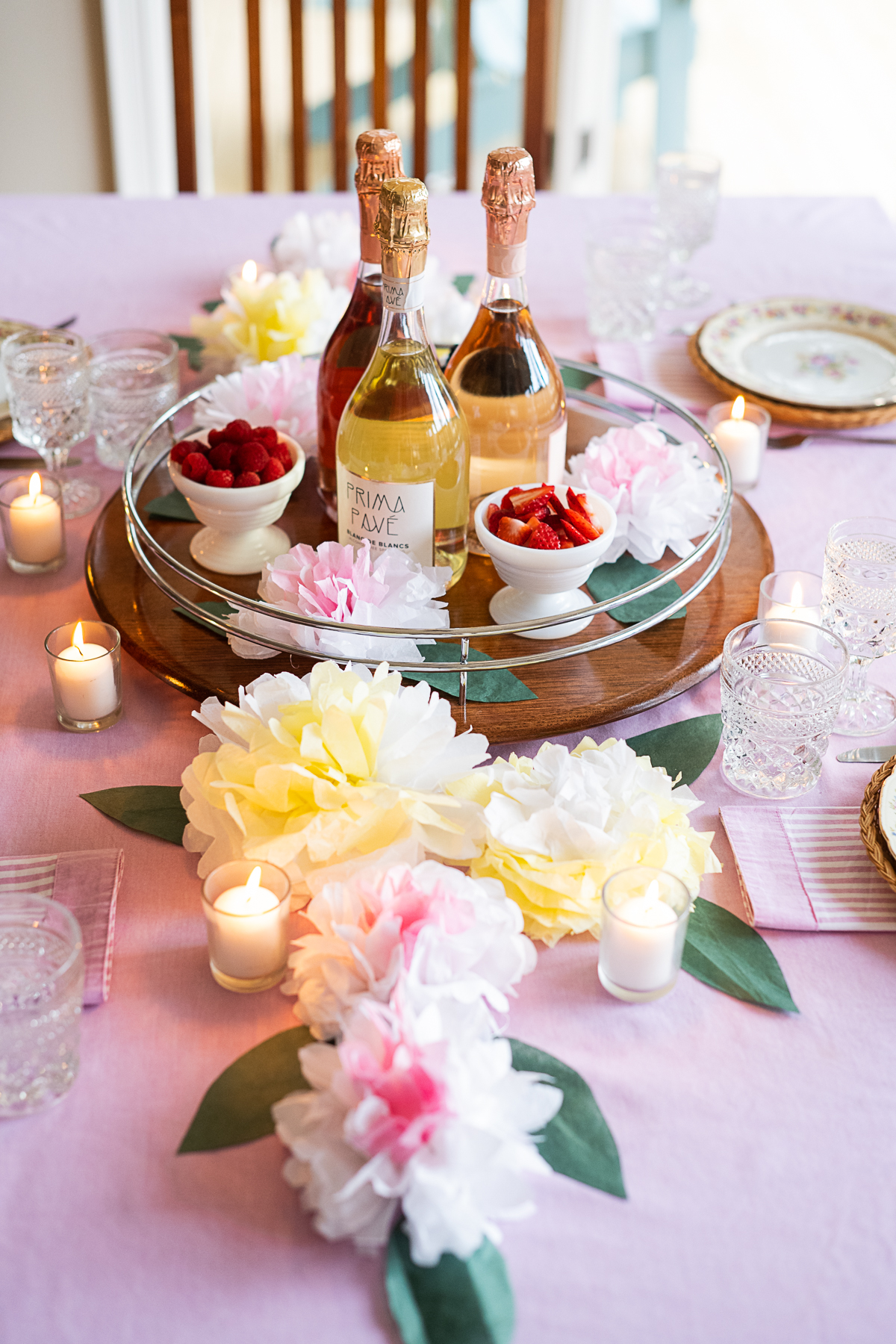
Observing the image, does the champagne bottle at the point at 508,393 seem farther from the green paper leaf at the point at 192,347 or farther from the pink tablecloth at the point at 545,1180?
the green paper leaf at the point at 192,347

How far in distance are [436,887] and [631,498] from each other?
1.46ft

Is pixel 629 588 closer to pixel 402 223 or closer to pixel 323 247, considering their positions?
pixel 402 223

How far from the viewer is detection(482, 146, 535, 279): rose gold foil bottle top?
31.2 inches

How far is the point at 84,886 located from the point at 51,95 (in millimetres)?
2177

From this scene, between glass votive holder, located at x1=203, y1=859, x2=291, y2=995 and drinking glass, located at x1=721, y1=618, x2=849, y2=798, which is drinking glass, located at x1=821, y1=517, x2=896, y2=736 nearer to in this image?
drinking glass, located at x1=721, y1=618, x2=849, y2=798

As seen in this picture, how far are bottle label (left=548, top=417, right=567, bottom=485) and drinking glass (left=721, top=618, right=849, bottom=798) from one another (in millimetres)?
214

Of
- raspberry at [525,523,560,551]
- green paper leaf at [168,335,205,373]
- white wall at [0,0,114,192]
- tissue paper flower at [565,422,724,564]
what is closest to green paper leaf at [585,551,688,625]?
tissue paper flower at [565,422,724,564]

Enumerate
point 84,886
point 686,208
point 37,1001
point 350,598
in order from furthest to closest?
point 686,208
point 350,598
point 84,886
point 37,1001

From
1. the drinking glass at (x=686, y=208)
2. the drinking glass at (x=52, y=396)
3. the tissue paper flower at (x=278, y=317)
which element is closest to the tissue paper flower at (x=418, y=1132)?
the drinking glass at (x=52, y=396)

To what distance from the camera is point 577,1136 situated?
572 millimetres

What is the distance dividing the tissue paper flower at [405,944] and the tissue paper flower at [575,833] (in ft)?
0.16

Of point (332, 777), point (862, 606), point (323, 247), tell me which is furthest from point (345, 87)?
point (332, 777)

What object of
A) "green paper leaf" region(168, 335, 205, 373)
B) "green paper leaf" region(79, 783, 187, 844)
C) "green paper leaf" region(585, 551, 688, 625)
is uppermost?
"green paper leaf" region(168, 335, 205, 373)

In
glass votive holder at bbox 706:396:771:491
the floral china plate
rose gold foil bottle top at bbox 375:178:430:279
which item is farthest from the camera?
the floral china plate
